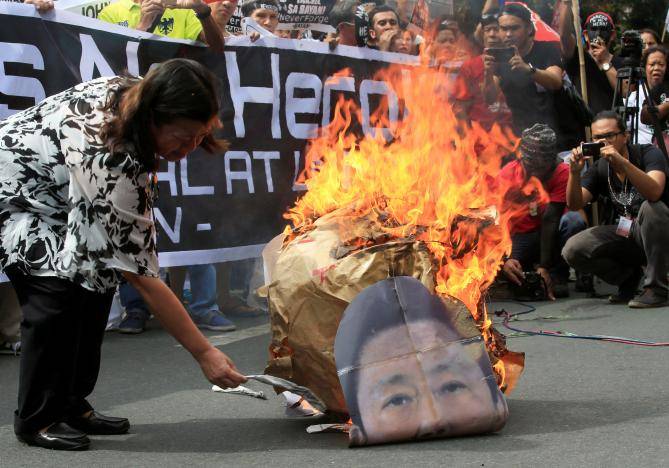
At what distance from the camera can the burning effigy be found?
13.0 feet

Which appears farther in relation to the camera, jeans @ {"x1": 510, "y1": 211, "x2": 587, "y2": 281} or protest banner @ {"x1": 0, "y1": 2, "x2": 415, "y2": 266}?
jeans @ {"x1": 510, "y1": 211, "x2": 587, "y2": 281}

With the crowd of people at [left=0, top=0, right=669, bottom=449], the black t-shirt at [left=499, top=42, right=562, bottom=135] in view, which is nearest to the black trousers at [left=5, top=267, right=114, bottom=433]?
the crowd of people at [left=0, top=0, right=669, bottom=449]

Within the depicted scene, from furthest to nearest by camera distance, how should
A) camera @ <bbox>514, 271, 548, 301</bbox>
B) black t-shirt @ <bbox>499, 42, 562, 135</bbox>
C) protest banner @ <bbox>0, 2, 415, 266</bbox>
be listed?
black t-shirt @ <bbox>499, 42, 562, 135</bbox>, camera @ <bbox>514, 271, 548, 301</bbox>, protest banner @ <bbox>0, 2, 415, 266</bbox>

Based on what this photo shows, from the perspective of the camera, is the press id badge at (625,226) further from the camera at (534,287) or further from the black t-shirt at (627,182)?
the camera at (534,287)

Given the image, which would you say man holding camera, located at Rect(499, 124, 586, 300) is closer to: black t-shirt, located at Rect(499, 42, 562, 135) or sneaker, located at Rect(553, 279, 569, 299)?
sneaker, located at Rect(553, 279, 569, 299)

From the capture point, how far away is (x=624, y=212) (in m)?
7.62

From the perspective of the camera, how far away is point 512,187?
8203mm

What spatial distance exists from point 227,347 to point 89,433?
6.54ft

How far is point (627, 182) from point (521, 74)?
4.80ft

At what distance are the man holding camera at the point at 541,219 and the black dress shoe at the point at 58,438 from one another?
456 cm

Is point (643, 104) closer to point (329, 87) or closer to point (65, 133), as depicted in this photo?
point (329, 87)

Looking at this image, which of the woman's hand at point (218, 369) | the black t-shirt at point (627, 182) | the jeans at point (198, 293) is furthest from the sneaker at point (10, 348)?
the black t-shirt at point (627, 182)

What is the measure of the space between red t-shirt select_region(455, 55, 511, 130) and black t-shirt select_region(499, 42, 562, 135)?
130mm

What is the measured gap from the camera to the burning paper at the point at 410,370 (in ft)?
12.4
